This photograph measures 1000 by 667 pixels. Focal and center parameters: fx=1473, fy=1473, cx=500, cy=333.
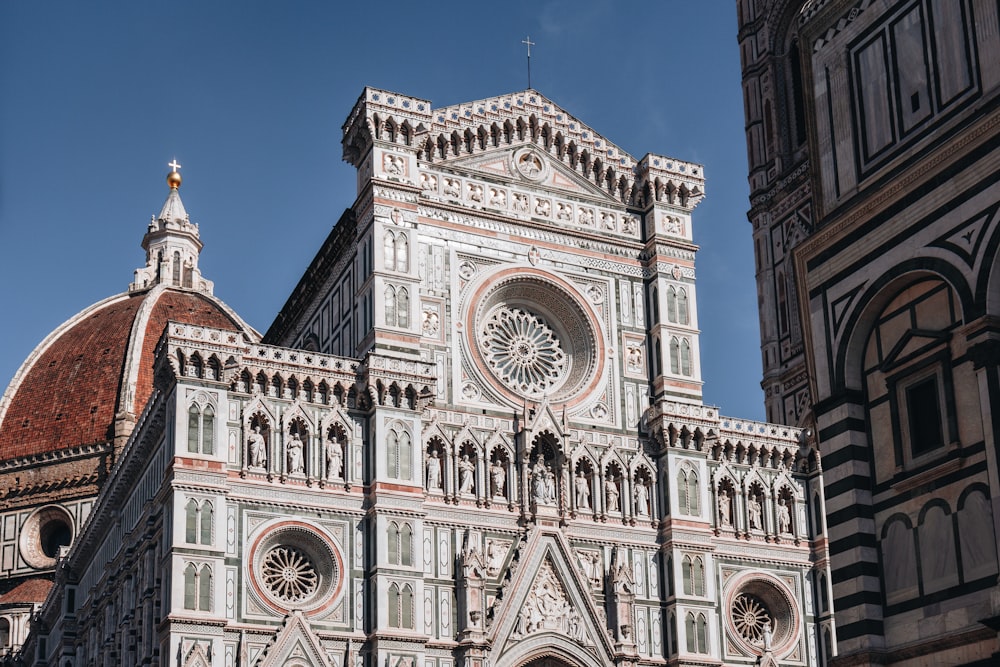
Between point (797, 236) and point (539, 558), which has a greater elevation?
point (797, 236)

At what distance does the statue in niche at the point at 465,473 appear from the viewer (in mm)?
36000

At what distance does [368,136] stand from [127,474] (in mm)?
11033

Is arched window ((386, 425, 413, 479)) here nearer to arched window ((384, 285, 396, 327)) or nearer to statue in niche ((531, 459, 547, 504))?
arched window ((384, 285, 396, 327))

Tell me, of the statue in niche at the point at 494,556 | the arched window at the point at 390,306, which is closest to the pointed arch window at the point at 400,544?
the statue in niche at the point at 494,556

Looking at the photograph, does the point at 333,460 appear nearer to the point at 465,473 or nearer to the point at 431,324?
the point at 465,473

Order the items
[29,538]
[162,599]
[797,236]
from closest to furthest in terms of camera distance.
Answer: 1. [162,599]
2. [797,236]
3. [29,538]

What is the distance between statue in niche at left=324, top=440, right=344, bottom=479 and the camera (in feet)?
114

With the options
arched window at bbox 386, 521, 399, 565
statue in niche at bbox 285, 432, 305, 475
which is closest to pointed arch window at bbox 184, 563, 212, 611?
statue in niche at bbox 285, 432, 305, 475

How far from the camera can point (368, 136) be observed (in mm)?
38281

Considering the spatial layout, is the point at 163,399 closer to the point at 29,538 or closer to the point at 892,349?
the point at 892,349

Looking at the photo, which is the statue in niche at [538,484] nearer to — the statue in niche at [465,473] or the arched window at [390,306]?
the statue in niche at [465,473]

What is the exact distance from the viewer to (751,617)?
3856cm

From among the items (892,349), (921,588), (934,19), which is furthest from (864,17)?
(921,588)

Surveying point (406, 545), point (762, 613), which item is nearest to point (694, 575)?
point (762, 613)
